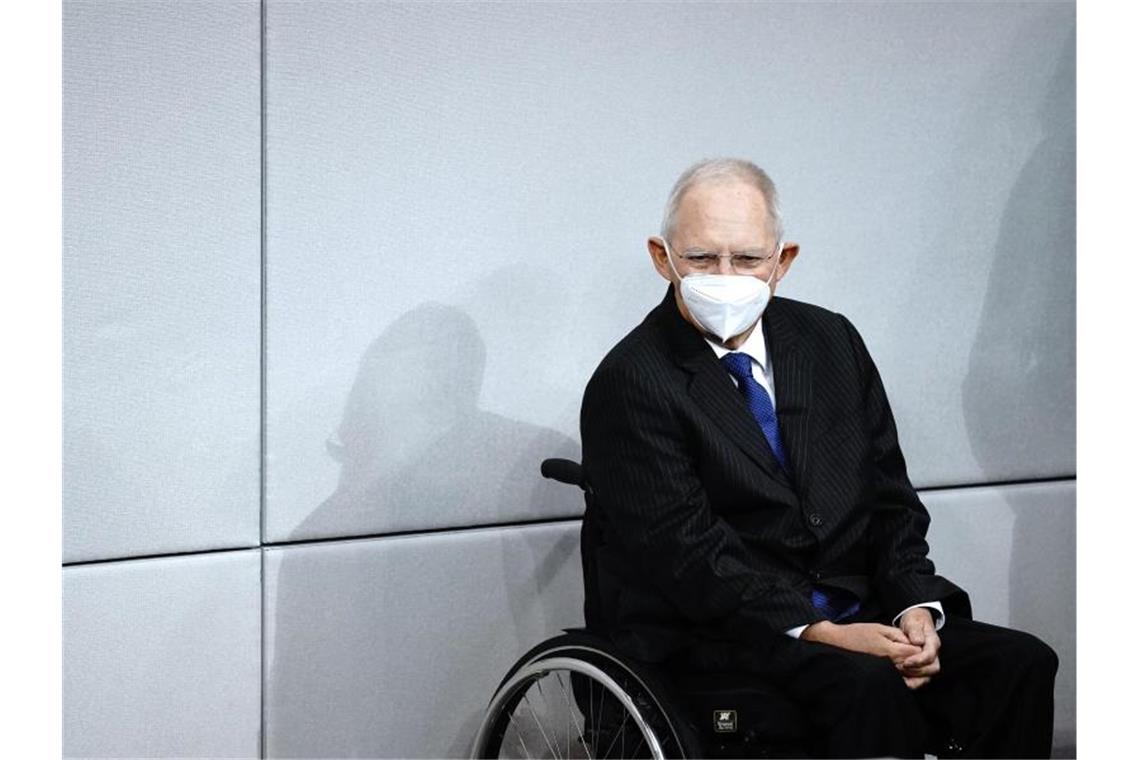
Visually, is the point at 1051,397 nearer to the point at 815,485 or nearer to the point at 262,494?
the point at 815,485

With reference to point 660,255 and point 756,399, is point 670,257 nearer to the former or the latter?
point 660,255

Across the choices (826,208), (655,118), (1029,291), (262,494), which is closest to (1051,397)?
(1029,291)

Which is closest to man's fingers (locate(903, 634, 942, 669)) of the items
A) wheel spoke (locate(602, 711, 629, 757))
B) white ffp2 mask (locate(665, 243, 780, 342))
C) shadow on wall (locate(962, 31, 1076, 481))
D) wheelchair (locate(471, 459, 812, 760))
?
wheelchair (locate(471, 459, 812, 760))

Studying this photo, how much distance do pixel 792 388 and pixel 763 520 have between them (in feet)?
0.72

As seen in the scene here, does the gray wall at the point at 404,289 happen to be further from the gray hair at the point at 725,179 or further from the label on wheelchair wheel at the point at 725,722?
the label on wheelchair wheel at the point at 725,722

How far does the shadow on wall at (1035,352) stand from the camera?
339cm

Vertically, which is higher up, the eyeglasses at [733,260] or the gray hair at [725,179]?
the gray hair at [725,179]

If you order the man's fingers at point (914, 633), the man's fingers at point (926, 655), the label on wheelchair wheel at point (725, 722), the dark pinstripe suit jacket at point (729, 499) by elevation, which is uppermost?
the dark pinstripe suit jacket at point (729, 499)

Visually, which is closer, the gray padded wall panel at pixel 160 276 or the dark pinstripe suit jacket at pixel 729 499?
the dark pinstripe suit jacket at pixel 729 499

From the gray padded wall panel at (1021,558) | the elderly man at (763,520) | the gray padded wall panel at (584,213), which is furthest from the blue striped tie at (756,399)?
the gray padded wall panel at (1021,558)

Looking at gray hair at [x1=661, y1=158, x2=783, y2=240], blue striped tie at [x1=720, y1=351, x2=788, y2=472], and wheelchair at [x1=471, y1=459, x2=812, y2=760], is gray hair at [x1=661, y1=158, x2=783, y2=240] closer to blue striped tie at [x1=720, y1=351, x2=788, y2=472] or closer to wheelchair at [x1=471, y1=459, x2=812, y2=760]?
blue striped tie at [x1=720, y1=351, x2=788, y2=472]

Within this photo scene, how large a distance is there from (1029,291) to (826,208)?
0.57 meters

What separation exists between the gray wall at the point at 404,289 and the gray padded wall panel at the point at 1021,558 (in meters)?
0.02

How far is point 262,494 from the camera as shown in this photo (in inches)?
107
